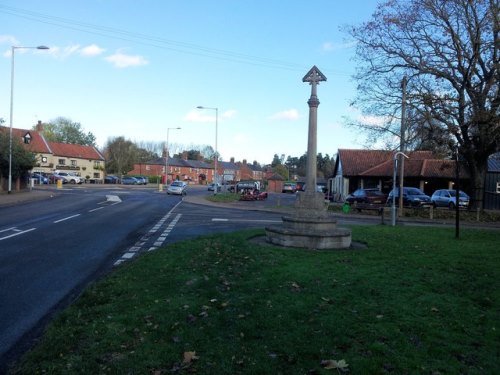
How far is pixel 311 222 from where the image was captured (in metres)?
12.4

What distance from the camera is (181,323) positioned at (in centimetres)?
531

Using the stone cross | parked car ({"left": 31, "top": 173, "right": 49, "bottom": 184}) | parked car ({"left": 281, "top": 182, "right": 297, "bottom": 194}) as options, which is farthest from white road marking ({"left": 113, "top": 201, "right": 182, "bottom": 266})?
parked car ({"left": 281, "top": 182, "right": 297, "bottom": 194})

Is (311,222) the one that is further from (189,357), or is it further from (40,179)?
(40,179)

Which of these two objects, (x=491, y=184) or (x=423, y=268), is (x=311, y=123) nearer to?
(x=423, y=268)

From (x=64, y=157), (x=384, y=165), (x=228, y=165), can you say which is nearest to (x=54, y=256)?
(x=384, y=165)

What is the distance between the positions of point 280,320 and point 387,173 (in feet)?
144

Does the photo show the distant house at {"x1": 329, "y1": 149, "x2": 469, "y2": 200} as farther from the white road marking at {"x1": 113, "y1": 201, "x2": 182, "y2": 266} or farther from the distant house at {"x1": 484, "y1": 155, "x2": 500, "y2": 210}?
the white road marking at {"x1": 113, "y1": 201, "x2": 182, "y2": 266}

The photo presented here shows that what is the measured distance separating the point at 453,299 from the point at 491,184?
139 ft

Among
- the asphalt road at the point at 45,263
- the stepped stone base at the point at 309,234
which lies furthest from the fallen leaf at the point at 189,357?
the stepped stone base at the point at 309,234

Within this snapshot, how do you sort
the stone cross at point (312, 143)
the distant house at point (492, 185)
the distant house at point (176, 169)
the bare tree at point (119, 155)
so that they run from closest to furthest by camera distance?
the stone cross at point (312, 143) < the distant house at point (492, 185) < the bare tree at point (119, 155) < the distant house at point (176, 169)

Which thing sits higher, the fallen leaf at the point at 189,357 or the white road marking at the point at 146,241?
the fallen leaf at the point at 189,357

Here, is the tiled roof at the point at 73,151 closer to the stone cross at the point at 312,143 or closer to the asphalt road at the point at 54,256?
the asphalt road at the point at 54,256

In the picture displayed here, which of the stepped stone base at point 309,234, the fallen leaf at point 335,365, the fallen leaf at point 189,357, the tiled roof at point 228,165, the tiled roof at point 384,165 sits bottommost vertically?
the fallen leaf at point 189,357

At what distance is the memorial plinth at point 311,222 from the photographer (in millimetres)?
11758
